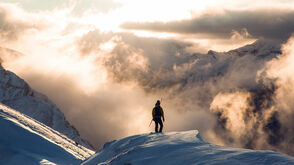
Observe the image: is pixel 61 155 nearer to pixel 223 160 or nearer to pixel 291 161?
pixel 223 160

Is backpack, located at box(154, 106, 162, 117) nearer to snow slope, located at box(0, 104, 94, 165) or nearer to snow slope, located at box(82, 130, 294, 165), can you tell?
snow slope, located at box(82, 130, 294, 165)

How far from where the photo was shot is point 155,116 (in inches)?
1164

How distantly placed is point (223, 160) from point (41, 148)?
22.7 metres

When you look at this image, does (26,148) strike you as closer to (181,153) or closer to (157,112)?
(157,112)

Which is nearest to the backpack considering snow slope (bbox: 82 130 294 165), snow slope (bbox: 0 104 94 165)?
snow slope (bbox: 82 130 294 165)

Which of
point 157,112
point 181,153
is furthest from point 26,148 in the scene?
point 181,153

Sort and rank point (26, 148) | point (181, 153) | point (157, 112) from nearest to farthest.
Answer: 1. point (181, 153)
2. point (157, 112)
3. point (26, 148)

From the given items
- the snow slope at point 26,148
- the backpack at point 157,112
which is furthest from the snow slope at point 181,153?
the snow slope at point 26,148

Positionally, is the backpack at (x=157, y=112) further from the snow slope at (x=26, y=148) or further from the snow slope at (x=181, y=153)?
the snow slope at (x=26, y=148)

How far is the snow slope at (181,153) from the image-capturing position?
694 inches

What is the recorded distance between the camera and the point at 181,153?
20375mm

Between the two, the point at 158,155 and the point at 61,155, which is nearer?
the point at 158,155

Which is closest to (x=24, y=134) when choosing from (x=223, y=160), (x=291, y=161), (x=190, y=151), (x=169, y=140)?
(x=169, y=140)

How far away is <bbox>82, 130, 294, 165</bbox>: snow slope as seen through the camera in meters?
17.6
